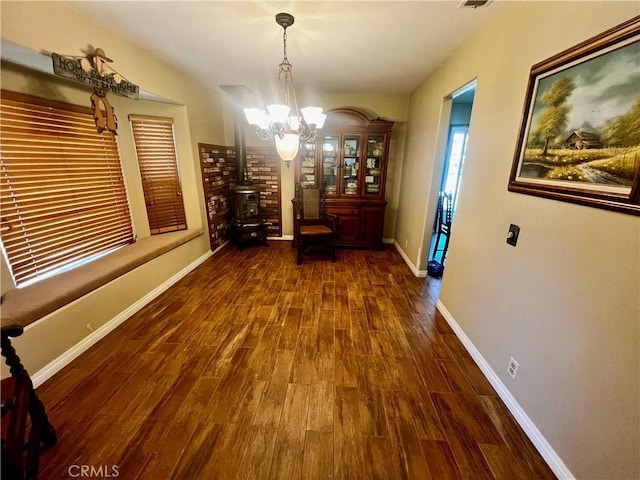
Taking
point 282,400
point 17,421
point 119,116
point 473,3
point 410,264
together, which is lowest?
point 282,400

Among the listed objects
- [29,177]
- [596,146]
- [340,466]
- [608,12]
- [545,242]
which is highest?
[608,12]

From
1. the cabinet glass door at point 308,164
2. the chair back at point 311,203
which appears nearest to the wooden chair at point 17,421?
the chair back at point 311,203

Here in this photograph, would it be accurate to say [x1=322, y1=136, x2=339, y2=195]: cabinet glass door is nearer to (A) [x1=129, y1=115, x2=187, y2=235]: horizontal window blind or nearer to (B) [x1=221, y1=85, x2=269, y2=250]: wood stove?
(B) [x1=221, y1=85, x2=269, y2=250]: wood stove

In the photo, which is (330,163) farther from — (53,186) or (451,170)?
(53,186)

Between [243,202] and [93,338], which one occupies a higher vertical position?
[243,202]

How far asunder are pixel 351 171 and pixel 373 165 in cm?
37

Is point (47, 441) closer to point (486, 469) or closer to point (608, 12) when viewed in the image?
point (486, 469)

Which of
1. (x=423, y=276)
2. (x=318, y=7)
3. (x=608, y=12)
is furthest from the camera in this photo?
(x=423, y=276)

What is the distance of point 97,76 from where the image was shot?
1909mm

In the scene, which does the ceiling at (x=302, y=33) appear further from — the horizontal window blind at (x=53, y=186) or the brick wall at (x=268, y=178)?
the brick wall at (x=268, y=178)

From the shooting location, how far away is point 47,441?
4.27 ft

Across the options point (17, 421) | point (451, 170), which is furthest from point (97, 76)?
point (451, 170)

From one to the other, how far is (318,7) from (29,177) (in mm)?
2401

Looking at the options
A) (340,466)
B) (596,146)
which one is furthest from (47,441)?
(596,146)
